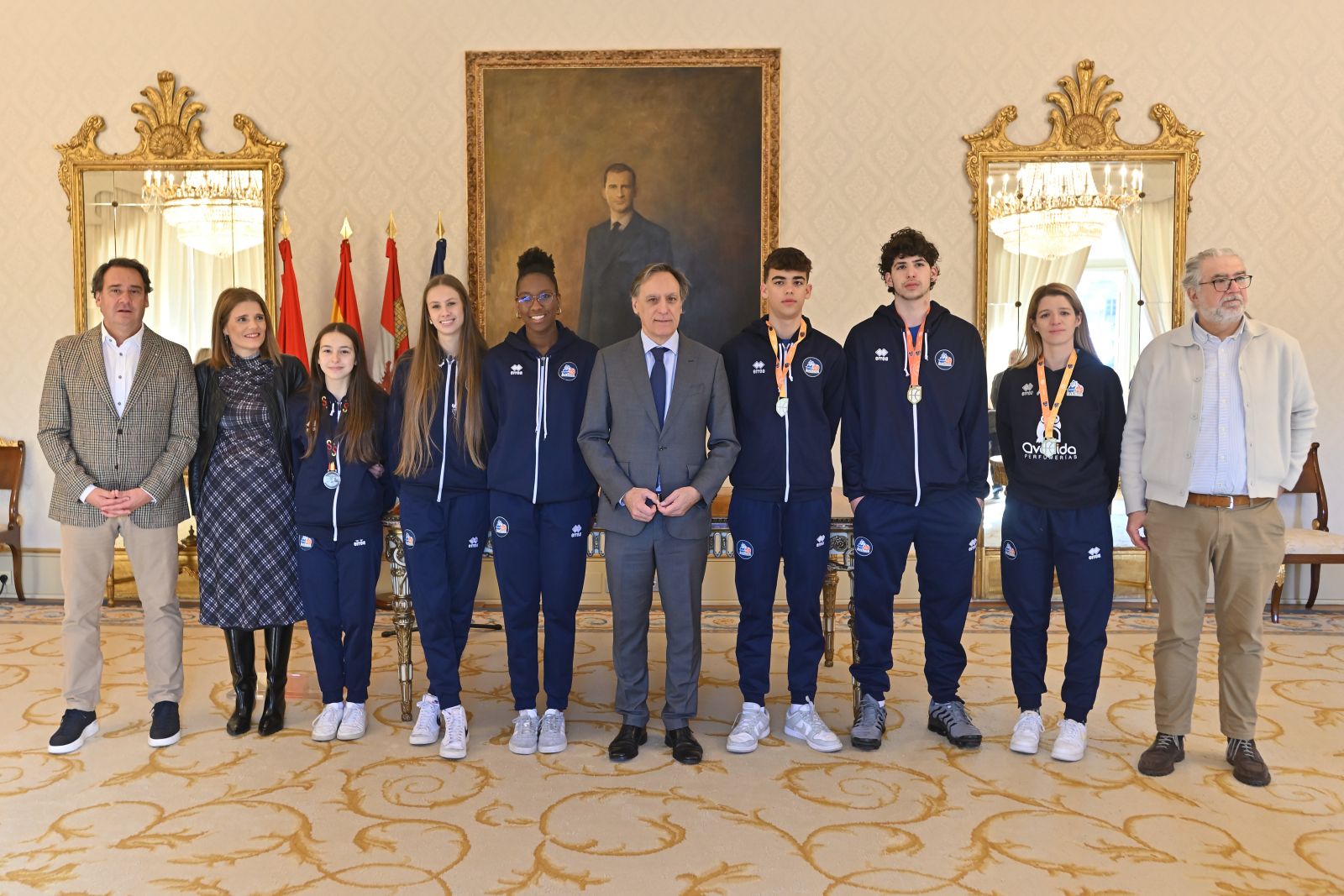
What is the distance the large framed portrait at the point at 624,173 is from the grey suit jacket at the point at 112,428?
254 centimetres

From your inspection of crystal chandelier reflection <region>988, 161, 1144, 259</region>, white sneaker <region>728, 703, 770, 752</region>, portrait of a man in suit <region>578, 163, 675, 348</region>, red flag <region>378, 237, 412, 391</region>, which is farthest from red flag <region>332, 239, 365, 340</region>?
crystal chandelier reflection <region>988, 161, 1144, 259</region>

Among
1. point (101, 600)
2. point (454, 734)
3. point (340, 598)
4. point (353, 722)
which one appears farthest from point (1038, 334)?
point (101, 600)

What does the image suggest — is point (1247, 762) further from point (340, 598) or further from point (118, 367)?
point (118, 367)

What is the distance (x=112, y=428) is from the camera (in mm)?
3633

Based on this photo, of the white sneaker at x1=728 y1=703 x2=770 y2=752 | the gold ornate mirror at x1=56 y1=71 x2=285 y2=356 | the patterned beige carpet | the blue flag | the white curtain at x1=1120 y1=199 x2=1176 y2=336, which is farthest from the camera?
the gold ornate mirror at x1=56 y1=71 x2=285 y2=356

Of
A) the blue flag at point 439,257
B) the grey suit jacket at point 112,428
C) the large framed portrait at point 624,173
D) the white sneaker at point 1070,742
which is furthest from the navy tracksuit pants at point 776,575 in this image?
the blue flag at point 439,257

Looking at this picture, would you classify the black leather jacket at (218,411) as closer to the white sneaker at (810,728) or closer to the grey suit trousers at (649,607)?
the grey suit trousers at (649,607)

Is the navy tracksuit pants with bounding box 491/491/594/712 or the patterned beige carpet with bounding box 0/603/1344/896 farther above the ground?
the navy tracksuit pants with bounding box 491/491/594/712

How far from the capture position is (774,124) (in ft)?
19.3

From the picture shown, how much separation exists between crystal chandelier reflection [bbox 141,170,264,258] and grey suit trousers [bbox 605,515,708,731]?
3.82 metres

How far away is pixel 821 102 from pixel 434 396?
11.1 ft

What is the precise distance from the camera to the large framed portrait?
589 centimetres

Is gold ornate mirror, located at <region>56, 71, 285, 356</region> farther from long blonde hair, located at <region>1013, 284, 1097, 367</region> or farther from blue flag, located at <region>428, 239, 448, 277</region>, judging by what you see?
long blonde hair, located at <region>1013, 284, 1097, 367</region>

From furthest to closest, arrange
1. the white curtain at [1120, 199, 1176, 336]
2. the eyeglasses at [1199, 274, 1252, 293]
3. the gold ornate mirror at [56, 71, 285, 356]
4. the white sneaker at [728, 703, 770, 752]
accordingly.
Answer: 1. the gold ornate mirror at [56, 71, 285, 356]
2. the white curtain at [1120, 199, 1176, 336]
3. the white sneaker at [728, 703, 770, 752]
4. the eyeglasses at [1199, 274, 1252, 293]
